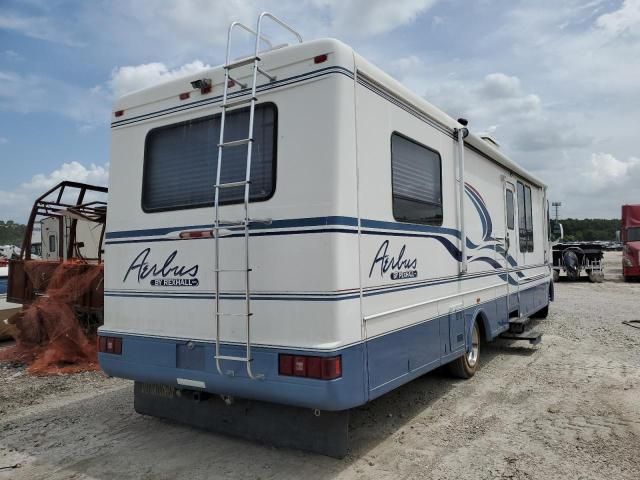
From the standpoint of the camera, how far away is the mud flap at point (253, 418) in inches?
146

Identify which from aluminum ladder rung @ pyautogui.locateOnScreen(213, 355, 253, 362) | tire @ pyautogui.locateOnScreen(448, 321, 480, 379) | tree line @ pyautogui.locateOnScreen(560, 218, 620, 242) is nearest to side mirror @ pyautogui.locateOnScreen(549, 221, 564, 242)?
tire @ pyautogui.locateOnScreen(448, 321, 480, 379)

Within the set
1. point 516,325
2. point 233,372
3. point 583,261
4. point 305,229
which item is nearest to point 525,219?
point 516,325

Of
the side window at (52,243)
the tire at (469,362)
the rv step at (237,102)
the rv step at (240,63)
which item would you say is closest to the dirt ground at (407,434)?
the tire at (469,362)

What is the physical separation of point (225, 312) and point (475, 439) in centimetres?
228

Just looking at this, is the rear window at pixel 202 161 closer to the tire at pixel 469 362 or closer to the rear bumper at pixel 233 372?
the rear bumper at pixel 233 372

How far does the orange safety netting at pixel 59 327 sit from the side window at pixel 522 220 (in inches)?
239

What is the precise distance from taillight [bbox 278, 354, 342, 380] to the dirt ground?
31.5 inches

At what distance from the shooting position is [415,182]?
14.7 ft

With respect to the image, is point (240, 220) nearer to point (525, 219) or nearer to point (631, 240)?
point (525, 219)

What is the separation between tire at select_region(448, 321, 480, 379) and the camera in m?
5.84

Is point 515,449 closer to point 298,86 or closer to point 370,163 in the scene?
point 370,163

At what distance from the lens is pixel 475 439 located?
4277 mm

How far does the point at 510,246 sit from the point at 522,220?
3.27 ft

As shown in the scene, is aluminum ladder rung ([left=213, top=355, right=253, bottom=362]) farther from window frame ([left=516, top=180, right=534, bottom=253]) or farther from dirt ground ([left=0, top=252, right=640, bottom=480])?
window frame ([left=516, top=180, right=534, bottom=253])
